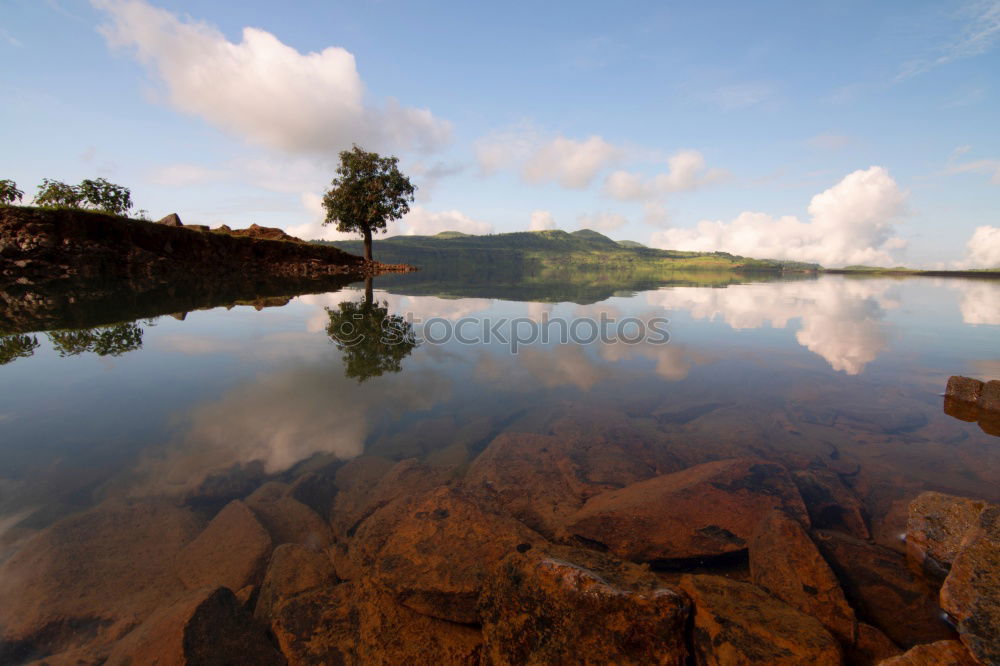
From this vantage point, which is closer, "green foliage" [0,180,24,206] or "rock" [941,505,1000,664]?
"rock" [941,505,1000,664]

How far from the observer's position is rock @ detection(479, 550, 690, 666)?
3232 mm

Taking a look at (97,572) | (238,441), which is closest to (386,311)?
(238,441)

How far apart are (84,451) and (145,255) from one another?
38.2m

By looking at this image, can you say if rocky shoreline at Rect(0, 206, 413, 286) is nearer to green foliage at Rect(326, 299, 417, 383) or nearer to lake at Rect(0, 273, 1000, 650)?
lake at Rect(0, 273, 1000, 650)

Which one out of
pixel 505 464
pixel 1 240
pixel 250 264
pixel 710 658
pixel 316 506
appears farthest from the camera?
pixel 250 264

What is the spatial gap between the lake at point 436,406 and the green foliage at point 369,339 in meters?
0.11

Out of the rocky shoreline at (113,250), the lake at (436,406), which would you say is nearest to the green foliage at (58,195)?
the rocky shoreline at (113,250)

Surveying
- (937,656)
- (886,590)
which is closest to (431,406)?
(886,590)

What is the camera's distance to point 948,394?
11.0 meters

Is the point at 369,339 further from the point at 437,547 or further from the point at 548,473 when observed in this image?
the point at 437,547

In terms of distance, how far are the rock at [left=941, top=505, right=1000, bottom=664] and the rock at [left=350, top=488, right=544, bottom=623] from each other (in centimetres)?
359

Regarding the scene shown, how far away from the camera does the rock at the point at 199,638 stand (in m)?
3.58

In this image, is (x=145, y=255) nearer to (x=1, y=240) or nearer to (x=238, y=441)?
(x=1, y=240)

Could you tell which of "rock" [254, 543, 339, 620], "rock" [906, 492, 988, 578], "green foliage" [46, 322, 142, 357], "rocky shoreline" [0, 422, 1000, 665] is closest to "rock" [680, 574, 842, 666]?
"rocky shoreline" [0, 422, 1000, 665]
